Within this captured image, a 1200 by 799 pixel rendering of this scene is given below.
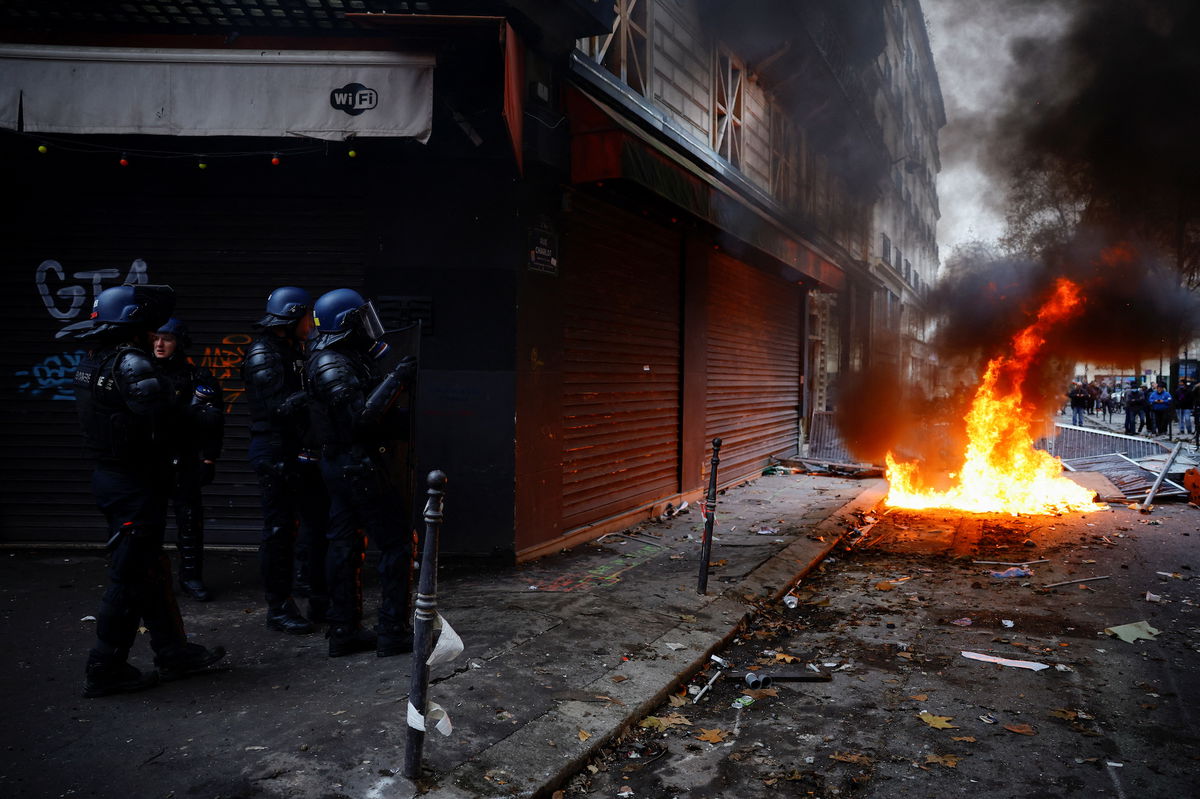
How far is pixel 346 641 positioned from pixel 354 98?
157 inches

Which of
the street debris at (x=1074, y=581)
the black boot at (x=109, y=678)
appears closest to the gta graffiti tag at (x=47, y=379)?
the black boot at (x=109, y=678)

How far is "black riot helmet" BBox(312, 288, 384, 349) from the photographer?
4.43 metres

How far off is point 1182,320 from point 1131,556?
25.2ft

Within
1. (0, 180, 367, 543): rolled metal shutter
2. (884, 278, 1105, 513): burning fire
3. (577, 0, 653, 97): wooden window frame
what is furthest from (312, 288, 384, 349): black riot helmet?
(884, 278, 1105, 513): burning fire

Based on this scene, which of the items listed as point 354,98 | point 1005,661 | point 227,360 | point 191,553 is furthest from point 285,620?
point 1005,661

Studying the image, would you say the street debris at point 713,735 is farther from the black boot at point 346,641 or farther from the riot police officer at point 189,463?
the riot police officer at point 189,463

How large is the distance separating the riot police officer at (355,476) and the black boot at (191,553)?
180 cm

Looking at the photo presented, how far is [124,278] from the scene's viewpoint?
681 cm

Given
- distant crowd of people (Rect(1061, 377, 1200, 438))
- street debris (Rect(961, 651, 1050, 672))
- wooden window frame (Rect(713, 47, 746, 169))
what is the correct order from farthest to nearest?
distant crowd of people (Rect(1061, 377, 1200, 438)) → wooden window frame (Rect(713, 47, 746, 169)) → street debris (Rect(961, 651, 1050, 672))

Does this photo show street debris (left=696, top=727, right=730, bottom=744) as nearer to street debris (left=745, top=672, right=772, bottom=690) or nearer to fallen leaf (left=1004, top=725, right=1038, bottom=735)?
street debris (left=745, top=672, right=772, bottom=690)

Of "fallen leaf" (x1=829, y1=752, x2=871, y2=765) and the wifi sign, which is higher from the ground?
the wifi sign

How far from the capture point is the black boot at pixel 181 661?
3.99m

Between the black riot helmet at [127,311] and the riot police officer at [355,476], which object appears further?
the riot police officer at [355,476]

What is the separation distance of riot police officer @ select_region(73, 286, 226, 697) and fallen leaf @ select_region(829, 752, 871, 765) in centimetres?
346
